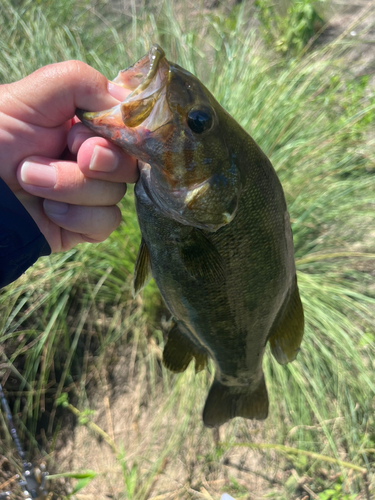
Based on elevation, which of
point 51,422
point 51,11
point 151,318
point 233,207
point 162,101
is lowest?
point 51,422

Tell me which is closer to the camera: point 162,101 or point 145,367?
point 162,101

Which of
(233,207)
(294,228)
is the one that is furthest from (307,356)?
(233,207)

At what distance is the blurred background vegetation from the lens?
2.29 metres

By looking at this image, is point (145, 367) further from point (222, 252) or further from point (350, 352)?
point (222, 252)

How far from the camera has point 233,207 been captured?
102 centimetres

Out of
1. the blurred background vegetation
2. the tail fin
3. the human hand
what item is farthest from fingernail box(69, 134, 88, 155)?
the blurred background vegetation

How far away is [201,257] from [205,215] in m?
0.14

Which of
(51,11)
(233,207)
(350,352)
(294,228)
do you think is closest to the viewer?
(233,207)

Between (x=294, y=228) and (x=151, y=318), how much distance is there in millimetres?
1179

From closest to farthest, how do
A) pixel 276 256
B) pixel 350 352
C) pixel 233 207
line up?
pixel 233 207 → pixel 276 256 → pixel 350 352

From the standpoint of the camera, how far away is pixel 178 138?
0.96 metres

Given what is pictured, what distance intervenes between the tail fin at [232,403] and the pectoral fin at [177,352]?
0.20 meters

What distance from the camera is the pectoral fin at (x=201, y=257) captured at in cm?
108

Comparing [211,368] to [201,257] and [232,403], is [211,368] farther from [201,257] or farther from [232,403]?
[201,257]
